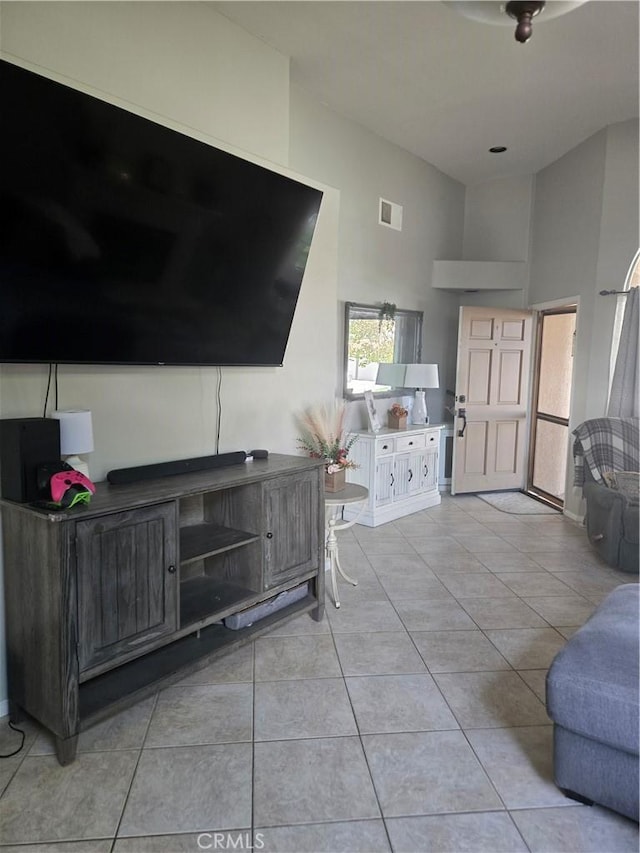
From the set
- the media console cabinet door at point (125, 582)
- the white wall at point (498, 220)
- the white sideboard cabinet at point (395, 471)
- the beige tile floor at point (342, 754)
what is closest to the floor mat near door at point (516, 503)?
the white sideboard cabinet at point (395, 471)

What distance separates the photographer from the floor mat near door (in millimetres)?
5184

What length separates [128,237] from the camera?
6.97ft

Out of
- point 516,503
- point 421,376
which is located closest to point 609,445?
point 516,503

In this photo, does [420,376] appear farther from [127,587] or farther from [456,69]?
[127,587]

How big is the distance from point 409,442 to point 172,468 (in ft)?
9.56

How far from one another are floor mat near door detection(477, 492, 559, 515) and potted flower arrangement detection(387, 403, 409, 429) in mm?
1302

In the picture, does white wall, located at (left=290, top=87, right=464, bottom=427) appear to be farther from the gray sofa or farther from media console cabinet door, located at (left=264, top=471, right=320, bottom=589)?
the gray sofa

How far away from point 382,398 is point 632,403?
6.79 ft

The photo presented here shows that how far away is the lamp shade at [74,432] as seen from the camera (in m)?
2.01

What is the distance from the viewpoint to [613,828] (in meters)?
1.64

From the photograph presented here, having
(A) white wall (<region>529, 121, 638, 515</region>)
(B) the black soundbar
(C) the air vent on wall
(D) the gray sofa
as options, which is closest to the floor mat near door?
(A) white wall (<region>529, 121, 638, 515</region>)

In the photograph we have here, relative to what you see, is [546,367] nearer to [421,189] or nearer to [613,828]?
[421,189]

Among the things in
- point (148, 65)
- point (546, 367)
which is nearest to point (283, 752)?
point (148, 65)

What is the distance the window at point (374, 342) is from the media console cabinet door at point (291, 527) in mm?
2159
